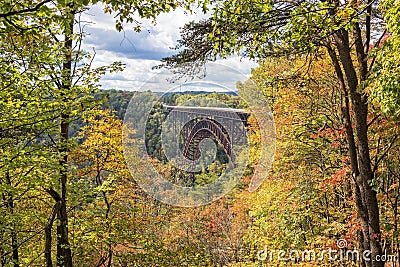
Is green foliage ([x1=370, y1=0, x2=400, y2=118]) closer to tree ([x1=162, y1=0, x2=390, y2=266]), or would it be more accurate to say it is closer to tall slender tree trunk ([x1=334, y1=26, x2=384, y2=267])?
tree ([x1=162, y1=0, x2=390, y2=266])

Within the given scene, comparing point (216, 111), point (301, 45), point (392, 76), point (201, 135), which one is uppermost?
point (216, 111)

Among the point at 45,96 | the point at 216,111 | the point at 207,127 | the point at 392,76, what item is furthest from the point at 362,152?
the point at 207,127

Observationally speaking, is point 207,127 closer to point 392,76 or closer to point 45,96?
point 45,96

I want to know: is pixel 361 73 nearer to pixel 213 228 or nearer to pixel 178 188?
pixel 213 228

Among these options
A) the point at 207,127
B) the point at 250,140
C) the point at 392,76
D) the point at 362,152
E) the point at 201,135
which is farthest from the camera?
the point at 207,127

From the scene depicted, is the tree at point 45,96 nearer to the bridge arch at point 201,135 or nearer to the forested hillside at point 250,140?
the forested hillside at point 250,140

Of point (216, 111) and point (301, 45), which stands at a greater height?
point (216, 111)

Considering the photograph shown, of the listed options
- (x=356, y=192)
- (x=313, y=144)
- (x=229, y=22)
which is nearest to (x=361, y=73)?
(x=356, y=192)
